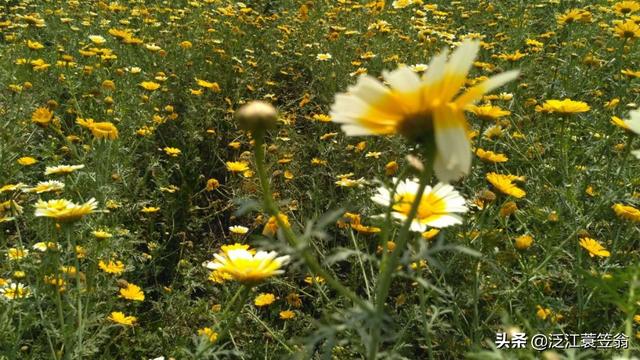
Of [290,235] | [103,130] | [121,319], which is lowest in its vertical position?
[121,319]

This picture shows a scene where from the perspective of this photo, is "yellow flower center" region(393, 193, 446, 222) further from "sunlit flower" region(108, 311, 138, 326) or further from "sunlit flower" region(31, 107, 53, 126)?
"sunlit flower" region(31, 107, 53, 126)

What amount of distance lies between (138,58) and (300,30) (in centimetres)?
159

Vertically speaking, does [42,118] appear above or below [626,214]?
above

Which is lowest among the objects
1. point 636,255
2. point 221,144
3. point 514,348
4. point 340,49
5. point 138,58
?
point 514,348

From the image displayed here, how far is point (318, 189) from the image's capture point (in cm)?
259

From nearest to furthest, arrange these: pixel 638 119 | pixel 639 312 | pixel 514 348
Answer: pixel 638 119 → pixel 514 348 → pixel 639 312

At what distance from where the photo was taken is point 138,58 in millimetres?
4258

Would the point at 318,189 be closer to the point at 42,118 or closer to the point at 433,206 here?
the point at 42,118

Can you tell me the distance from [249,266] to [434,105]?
65 centimetres

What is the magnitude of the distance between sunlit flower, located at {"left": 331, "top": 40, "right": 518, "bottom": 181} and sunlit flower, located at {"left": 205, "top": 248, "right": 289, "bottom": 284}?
45 cm

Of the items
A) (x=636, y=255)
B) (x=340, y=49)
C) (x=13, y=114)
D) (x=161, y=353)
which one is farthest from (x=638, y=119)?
(x=340, y=49)

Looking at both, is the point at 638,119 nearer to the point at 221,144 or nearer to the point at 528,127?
the point at 528,127

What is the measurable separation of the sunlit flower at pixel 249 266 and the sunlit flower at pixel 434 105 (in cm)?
45

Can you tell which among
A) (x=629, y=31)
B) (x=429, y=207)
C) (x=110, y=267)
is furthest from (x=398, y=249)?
(x=629, y=31)
